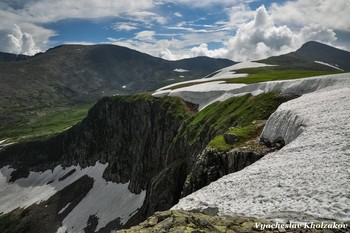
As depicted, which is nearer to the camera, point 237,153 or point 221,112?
point 237,153

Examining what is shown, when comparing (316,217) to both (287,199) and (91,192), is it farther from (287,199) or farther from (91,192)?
(91,192)

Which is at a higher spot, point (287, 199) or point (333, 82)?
point (333, 82)

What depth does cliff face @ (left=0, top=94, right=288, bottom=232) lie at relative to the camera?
4970 cm

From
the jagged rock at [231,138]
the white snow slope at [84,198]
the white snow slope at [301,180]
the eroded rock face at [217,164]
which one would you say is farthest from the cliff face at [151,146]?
the white snow slope at [301,180]

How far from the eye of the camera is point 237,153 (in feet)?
115

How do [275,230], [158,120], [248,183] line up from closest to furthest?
[275,230]
[248,183]
[158,120]

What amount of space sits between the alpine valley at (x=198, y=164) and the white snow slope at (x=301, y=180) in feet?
0.23

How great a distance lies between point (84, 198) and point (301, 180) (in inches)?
4278

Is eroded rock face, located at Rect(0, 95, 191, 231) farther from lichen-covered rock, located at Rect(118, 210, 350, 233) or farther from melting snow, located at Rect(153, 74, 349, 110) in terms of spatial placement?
lichen-covered rock, located at Rect(118, 210, 350, 233)

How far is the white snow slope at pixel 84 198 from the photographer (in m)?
100

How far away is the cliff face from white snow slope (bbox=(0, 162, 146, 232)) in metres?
2.94

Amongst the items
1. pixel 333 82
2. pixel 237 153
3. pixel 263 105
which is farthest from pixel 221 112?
pixel 237 153

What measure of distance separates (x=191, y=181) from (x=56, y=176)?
129 m

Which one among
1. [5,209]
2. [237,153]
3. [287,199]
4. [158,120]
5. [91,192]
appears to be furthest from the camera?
[5,209]
